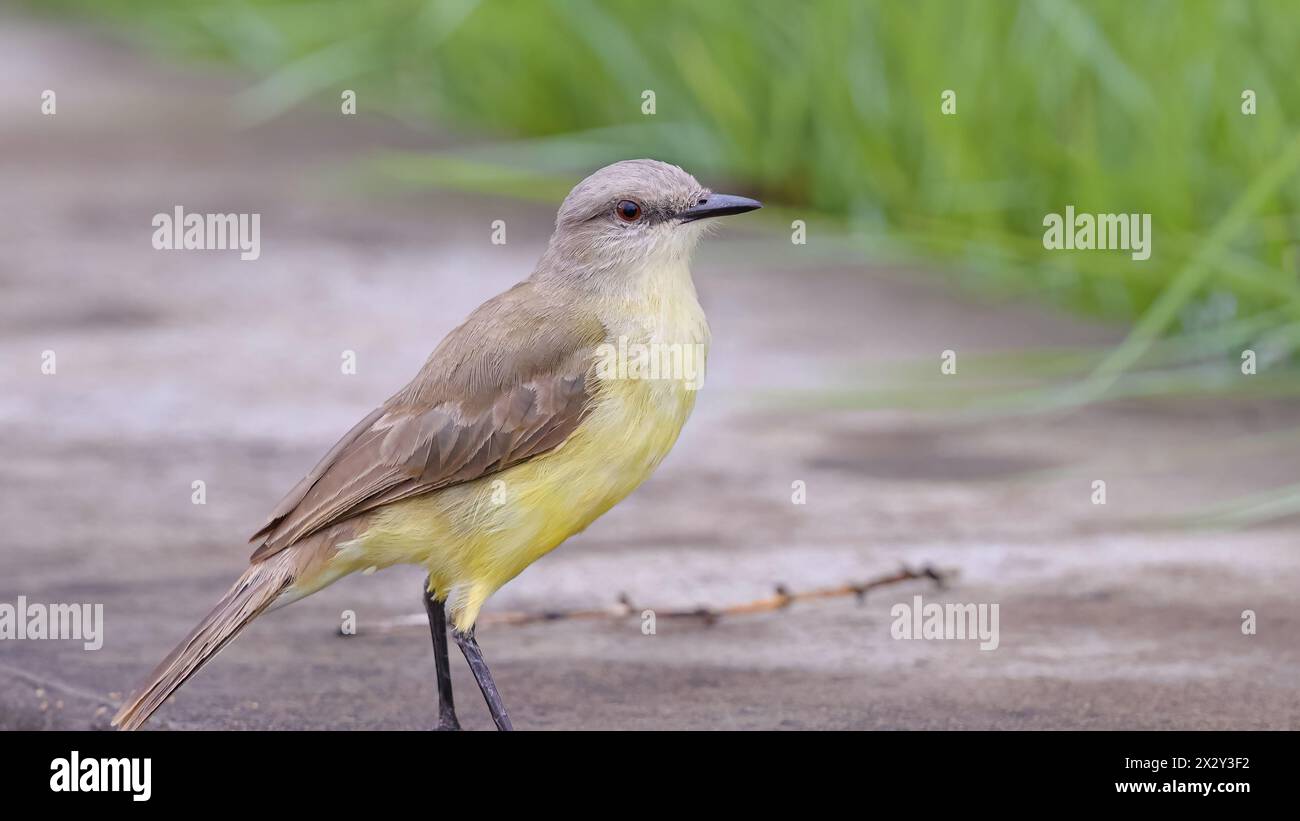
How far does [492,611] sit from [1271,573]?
1.70 metres

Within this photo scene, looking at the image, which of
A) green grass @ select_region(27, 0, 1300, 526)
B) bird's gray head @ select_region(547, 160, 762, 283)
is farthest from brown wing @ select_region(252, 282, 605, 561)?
green grass @ select_region(27, 0, 1300, 526)

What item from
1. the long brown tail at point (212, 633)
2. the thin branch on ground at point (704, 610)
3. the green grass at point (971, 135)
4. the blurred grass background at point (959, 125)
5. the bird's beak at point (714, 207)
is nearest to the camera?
the long brown tail at point (212, 633)

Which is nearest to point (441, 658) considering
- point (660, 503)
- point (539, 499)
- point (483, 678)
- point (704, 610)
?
point (483, 678)

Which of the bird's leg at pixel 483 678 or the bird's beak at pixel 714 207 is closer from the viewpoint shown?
the bird's leg at pixel 483 678

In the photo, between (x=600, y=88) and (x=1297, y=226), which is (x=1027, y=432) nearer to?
(x=1297, y=226)

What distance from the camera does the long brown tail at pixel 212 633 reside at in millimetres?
3096

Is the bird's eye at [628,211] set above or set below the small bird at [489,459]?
above

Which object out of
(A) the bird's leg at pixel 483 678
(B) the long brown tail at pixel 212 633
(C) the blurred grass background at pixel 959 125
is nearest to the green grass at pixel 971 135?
(C) the blurred grass background at pixel 959 125

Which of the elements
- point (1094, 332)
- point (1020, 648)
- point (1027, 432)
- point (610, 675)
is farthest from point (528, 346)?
point (1094, 332)

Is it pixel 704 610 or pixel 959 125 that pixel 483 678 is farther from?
pixel 959 125

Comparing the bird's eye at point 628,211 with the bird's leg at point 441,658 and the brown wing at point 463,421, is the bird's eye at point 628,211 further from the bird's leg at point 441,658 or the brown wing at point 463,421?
the bird's leg at point 441,658

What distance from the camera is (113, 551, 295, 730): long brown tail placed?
3096mm

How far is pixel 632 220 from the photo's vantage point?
3562 mm

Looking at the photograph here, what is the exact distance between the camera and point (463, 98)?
8.70 metres
